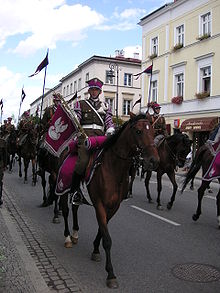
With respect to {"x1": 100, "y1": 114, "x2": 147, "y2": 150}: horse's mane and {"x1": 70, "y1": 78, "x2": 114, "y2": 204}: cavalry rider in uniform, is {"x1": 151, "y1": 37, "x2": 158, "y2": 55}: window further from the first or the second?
{"x1": 100, "y1": 114, "x2": 147, "y2": 150}: horse's mane

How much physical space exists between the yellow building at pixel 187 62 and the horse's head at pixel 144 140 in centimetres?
1805

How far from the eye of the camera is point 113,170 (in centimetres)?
468

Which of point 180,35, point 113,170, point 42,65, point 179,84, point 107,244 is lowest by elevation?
point 107,244

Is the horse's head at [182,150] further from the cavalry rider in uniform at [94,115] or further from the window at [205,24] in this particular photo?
the window at [205,24]

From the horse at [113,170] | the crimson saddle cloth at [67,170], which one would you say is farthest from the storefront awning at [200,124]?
the horse at [113,170]

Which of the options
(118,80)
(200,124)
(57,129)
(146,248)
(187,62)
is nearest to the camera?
(146,248)

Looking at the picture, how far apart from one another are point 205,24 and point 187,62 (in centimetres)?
299

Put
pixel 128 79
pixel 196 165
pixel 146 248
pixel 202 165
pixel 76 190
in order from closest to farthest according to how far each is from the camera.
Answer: pixel 76 190 < pixel 146 248 < pixel 202 165 < pixel 196 165 < pixel 128 79

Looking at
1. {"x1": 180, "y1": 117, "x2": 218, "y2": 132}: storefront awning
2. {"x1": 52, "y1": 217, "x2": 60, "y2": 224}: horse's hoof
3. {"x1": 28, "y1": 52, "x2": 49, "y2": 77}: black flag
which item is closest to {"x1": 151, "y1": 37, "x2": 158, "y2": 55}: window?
{"x1": 180, "y1": 117, "x2": 218, "y2": 132}: storefront awning

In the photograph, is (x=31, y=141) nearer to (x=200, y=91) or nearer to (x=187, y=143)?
(x=187, y=143)

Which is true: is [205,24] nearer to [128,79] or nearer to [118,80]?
[118,80]

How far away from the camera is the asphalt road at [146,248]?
4340mm

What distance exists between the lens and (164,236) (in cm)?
639

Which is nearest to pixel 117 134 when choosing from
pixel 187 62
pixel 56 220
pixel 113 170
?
pixel 113 170
